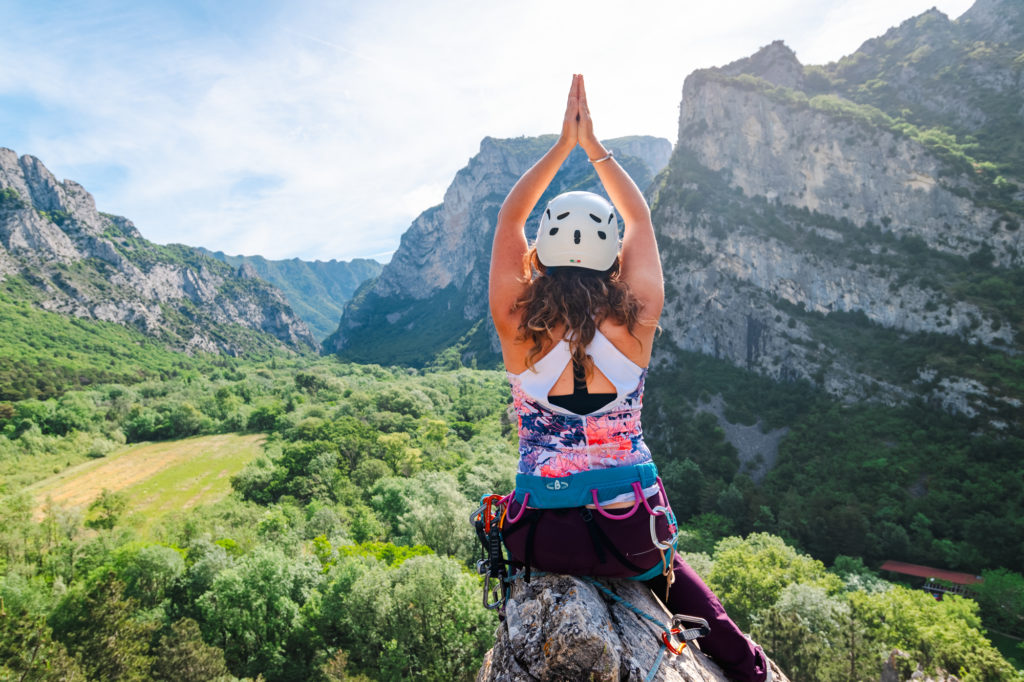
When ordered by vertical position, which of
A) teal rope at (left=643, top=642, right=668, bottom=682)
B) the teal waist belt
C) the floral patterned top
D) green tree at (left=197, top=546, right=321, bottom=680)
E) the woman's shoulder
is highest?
the woman's shoulder

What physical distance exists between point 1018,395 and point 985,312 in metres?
16.8

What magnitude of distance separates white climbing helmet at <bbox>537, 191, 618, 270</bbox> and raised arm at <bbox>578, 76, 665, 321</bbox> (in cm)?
15

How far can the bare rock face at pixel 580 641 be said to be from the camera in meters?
2.38

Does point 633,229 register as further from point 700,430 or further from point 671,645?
point 700,430

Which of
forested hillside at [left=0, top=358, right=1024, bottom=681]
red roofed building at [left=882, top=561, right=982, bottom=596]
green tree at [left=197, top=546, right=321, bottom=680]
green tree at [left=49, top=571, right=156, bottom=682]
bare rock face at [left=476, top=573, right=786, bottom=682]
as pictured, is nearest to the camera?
bare rock face at [left=476, top=573, right=786, bottom=682]

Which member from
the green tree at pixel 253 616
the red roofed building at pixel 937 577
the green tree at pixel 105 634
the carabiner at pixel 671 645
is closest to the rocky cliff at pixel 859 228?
the red roofed building at pixel 937 577

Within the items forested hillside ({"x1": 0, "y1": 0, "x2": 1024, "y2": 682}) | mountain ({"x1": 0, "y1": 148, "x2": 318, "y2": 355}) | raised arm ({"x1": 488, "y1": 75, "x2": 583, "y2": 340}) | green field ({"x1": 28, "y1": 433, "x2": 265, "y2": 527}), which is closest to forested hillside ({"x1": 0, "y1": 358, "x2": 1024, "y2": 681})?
forested hillside ({"x1": 0, "y1": 0, "x2": 1024, "y2": 682})

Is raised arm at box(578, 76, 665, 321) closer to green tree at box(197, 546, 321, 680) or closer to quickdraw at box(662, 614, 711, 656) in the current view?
quickdraw at box(662, 614, 711, 656)

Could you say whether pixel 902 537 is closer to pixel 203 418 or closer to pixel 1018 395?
pixel 1018 395

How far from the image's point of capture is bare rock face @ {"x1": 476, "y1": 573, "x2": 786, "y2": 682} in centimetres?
238

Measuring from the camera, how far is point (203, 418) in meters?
66.3

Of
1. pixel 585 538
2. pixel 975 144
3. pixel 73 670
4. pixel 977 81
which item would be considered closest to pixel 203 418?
pixel 73 670

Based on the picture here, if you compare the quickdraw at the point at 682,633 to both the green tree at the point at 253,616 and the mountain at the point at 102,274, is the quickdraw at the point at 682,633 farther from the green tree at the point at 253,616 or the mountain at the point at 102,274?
the mountain at the point at 102,274

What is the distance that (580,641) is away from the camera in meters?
2.41
